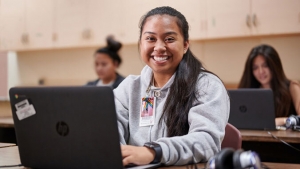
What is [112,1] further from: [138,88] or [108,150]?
[108,150]

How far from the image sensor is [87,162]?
129cm

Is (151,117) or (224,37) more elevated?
(224,37)

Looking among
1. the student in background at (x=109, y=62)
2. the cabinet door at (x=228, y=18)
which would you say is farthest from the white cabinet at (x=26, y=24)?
the cabinet door at (x=228, y=18)

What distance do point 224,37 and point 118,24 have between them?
1201 millimetres

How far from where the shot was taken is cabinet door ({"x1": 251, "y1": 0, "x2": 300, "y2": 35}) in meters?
3.98

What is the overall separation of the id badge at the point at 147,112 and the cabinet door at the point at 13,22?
4.07m

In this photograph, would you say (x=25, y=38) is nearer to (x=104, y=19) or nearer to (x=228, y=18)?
(x=104, y=19)

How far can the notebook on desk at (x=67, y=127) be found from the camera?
1.24 m

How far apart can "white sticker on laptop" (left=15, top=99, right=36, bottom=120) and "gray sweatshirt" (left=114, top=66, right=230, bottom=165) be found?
1.30 feet

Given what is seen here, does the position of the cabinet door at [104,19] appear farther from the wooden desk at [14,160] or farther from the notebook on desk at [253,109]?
the wooden desk at [14,160]

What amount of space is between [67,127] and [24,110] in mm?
171

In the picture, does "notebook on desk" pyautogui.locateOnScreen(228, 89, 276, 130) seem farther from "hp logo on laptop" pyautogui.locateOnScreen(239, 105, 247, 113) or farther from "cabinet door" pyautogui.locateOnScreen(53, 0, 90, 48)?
"cabinet door" pyautogui.locateOnScreen(53, 0, 90, 48)

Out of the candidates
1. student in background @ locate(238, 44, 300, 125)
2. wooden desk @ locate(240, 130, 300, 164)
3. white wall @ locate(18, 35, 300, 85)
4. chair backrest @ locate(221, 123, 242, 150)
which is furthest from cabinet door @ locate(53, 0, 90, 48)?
chair backrest @ locate(221, 123, 242, 150)

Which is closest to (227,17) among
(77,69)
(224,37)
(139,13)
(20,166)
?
(224,37)
